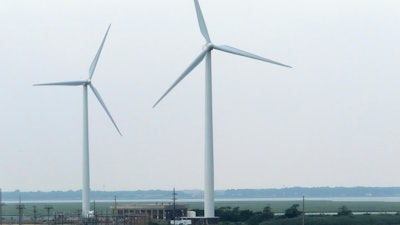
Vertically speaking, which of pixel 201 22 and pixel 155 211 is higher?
pixel 201 22

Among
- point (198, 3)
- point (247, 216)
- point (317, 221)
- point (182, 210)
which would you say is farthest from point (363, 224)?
point (198, 3)

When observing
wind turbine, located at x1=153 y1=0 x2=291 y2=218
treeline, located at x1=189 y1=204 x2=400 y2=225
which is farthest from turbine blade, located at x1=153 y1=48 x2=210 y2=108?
treeline, located at x1=189 y1=204 x2=400 y2=225

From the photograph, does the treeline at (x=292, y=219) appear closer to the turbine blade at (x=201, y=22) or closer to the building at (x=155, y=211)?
the building at (x=155, y=211)

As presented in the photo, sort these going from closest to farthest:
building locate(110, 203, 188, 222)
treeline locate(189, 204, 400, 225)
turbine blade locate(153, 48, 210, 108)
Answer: turbine blade locate(153, 48, 210, 108) → treeline locate(189, 204, 400, 225) → building locate(110, 203, 188, 222)

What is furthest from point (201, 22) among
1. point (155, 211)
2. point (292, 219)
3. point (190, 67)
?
point (155, 211)

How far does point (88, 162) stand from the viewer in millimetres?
88438

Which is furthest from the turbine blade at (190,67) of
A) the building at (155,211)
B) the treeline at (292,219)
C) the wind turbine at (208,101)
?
the building at (155,211)

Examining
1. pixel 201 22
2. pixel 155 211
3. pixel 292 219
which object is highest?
pixel 201 22

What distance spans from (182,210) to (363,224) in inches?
863

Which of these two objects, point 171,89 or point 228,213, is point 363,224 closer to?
point 228,213

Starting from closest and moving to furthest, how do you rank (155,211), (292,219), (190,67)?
(190,67)
(292,219)
(155,211)

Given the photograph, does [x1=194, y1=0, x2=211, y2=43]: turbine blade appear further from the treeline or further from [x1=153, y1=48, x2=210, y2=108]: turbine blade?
the treeline

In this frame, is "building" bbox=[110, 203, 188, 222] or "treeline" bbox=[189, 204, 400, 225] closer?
"treeline" bbox=[189, 204, 400, 225]

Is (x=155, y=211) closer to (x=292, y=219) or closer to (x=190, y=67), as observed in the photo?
(x=292, y=219)
